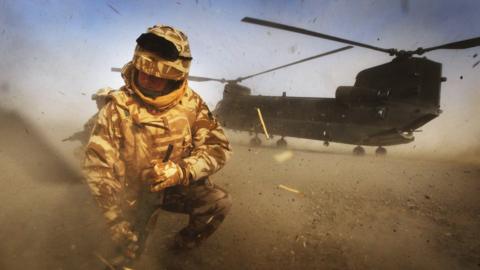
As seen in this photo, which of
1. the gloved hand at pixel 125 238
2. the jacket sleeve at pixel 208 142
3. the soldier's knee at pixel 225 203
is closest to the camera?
the gloved hand at pixel 125 238

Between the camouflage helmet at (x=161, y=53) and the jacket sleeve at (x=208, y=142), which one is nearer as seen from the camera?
the camouflage helmet at (x=161, y=53)

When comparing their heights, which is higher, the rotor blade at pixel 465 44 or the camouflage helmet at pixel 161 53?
the rotor blade at pixel 465 44

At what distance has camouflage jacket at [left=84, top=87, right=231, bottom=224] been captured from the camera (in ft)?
8.45

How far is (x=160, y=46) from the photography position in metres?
2.71

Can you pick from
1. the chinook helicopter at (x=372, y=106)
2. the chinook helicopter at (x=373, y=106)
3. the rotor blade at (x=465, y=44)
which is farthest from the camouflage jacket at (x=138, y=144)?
the rotor blade at (x=465, y=44)

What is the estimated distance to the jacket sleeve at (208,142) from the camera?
3047 millimetres

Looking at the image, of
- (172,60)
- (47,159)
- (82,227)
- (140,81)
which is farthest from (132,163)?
(47,159)

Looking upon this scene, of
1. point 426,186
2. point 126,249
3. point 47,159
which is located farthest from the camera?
point 47,159

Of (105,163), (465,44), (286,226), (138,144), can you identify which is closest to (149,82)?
(138,144)

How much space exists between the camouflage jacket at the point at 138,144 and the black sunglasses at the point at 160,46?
0.52 m

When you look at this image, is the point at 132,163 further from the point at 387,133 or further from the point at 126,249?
the point at 387,133

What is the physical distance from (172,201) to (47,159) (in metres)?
7.78

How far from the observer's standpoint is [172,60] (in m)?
2.70

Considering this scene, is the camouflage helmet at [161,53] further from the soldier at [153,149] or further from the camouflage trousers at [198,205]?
the camouflage trousers at [198,205]
